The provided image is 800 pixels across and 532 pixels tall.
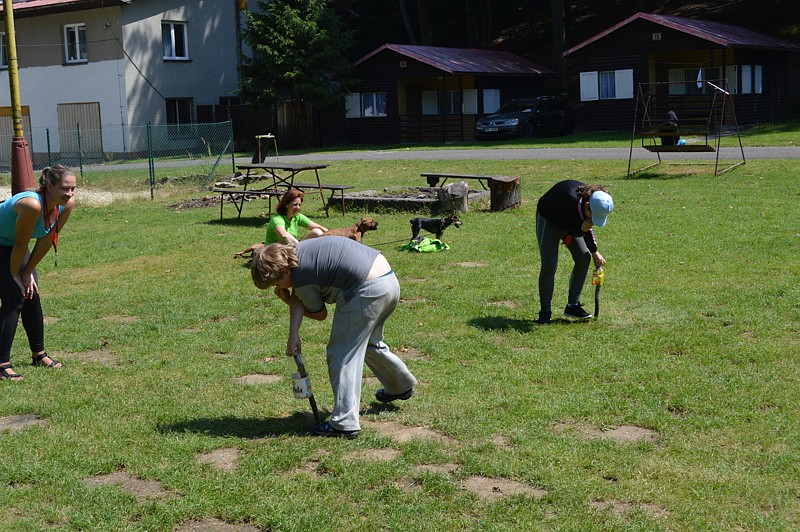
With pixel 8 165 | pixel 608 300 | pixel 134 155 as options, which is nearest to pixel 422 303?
pixel 608 300

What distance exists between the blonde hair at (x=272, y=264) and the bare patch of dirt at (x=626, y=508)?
1.97 meters

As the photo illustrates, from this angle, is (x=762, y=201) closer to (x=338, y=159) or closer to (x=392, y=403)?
(x=392, y=403)

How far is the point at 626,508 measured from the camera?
4523mm

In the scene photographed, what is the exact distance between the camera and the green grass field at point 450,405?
4.61 m

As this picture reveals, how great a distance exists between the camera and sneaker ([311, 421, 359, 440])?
18.1 ft

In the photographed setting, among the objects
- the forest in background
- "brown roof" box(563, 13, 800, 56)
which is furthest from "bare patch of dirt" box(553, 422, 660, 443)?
the forest in background

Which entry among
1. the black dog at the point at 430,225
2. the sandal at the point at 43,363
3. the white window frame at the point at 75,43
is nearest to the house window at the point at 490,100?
the white window frame at the point at 75,43

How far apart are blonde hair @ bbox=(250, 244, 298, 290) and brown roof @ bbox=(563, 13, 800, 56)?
29048 mm

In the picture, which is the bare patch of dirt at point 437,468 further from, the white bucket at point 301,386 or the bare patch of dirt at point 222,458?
the bare patch of dirt at point 222,458

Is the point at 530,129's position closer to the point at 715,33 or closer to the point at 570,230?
the point at 715,33

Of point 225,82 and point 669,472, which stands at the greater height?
point 225,82

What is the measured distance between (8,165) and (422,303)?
26.5 m

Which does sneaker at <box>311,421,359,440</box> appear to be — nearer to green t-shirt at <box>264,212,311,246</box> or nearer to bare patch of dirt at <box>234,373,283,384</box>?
bare patch of dirt at <box>234,373,283,384</box>

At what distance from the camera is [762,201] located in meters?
14.6
